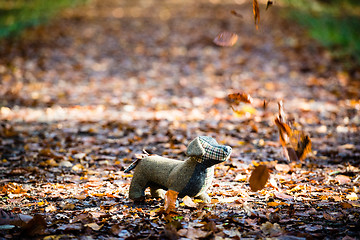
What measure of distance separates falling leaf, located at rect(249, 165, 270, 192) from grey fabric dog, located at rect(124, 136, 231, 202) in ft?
0.82

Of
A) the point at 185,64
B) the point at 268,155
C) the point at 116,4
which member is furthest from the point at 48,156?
the point at 116,4

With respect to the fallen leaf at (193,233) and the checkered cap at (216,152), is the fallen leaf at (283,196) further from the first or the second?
the fallen leaf at (193,233)

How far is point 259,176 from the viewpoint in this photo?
2990 mm

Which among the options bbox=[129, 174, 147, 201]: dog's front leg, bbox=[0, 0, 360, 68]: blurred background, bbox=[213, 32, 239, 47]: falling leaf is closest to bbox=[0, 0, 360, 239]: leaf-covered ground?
bbox=[129, 174, 147, 201]: dog's front leg

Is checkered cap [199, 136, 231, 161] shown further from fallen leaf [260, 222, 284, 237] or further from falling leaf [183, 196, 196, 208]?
fallen leaf [260, 222, 284, 237]

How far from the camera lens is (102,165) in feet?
14.5

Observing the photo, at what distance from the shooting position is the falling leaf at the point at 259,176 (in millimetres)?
2977

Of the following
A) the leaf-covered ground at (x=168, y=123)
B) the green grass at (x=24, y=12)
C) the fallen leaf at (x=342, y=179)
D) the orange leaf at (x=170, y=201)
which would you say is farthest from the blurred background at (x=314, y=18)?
the orange leaf at (x=170, y=201)

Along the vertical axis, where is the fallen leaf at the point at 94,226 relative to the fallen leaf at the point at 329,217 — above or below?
below

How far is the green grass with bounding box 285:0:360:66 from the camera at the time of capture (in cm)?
924

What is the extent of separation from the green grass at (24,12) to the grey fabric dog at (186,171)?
29.1 feet

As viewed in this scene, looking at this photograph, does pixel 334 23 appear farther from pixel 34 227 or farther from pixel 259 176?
pixel 34 227

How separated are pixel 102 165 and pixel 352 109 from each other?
14.3 feet

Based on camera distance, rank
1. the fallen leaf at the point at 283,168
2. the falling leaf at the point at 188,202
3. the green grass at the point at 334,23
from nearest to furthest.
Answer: the falling leaf at the point at 188,202 → the fallen leaf at the point at 283,168 → the green grass at the point at 334,23
